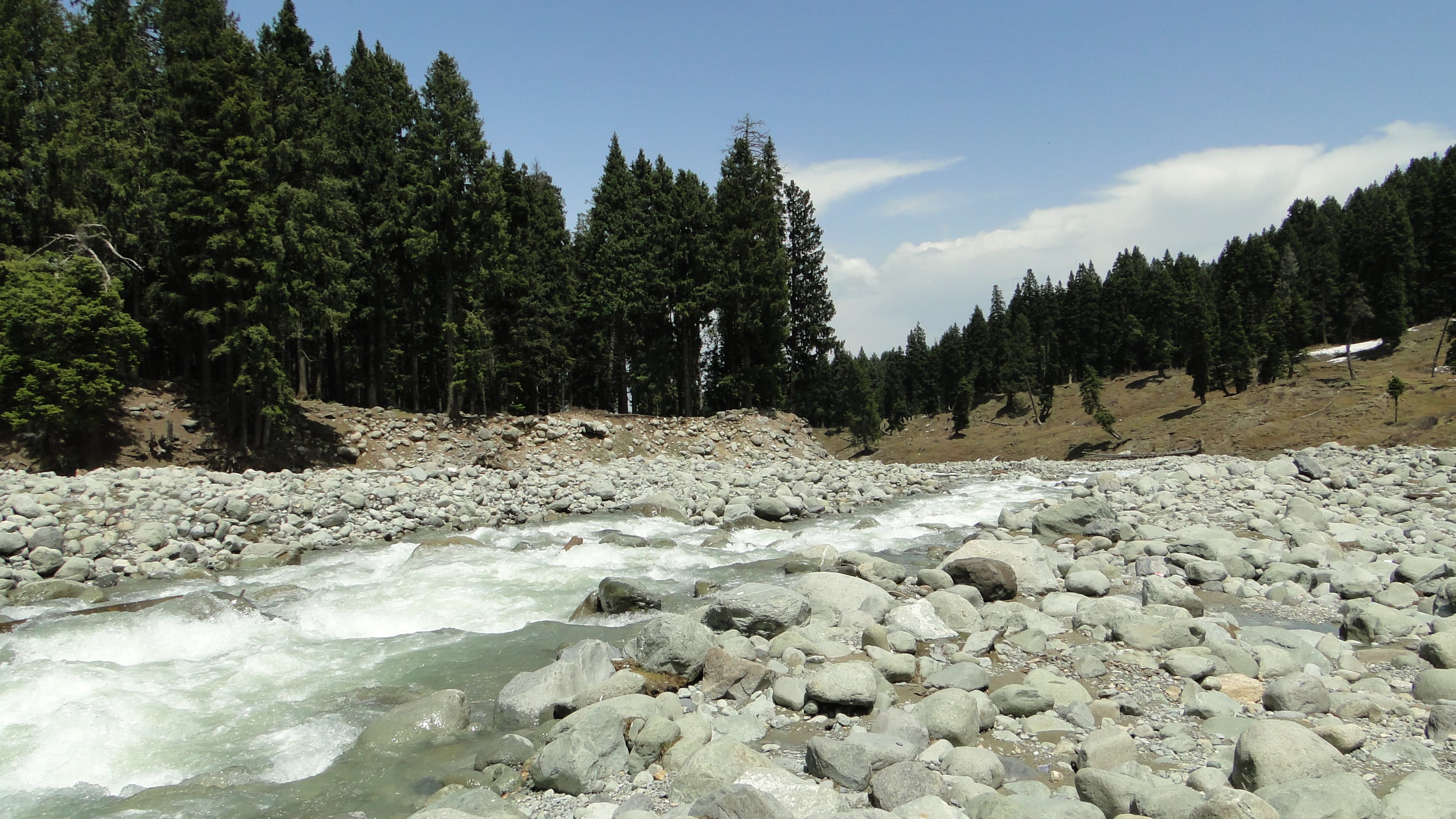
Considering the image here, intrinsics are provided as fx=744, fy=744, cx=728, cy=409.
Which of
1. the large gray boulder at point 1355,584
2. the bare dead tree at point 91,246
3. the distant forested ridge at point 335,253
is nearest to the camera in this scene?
the large gray boulder at point 1355,584

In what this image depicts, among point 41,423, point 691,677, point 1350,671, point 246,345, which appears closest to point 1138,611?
point 1350,671

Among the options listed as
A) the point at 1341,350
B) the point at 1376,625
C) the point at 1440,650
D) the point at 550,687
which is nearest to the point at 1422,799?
the point at 1440,650

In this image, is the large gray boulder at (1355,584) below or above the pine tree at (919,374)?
below

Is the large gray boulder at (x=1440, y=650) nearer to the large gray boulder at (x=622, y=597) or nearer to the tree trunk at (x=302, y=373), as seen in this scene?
the large gray boulder at (x=622, y=597)

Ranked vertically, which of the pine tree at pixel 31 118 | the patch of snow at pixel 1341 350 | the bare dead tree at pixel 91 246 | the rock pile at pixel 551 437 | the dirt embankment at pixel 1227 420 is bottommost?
the dirt embankment at pixel 1227 420

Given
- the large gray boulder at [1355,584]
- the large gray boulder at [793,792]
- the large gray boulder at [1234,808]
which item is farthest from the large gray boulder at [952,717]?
the large gray boulder at [1355,584]

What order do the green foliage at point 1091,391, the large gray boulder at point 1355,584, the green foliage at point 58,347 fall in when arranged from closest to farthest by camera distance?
the large gray boulder at point 1355,584 < the green foliage at point 58,347 < the green foliage at point 1091,391

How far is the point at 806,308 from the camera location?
4806 cm

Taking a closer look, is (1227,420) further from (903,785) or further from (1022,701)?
(903,785)

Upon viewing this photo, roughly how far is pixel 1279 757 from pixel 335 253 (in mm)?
33323

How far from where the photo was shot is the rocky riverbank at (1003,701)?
220 inches

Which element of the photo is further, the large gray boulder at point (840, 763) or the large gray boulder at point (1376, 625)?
the large gray boulder at point (1376, 625)

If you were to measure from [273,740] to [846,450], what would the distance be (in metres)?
65.7

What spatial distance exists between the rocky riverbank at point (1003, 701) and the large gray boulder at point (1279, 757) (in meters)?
0.02
